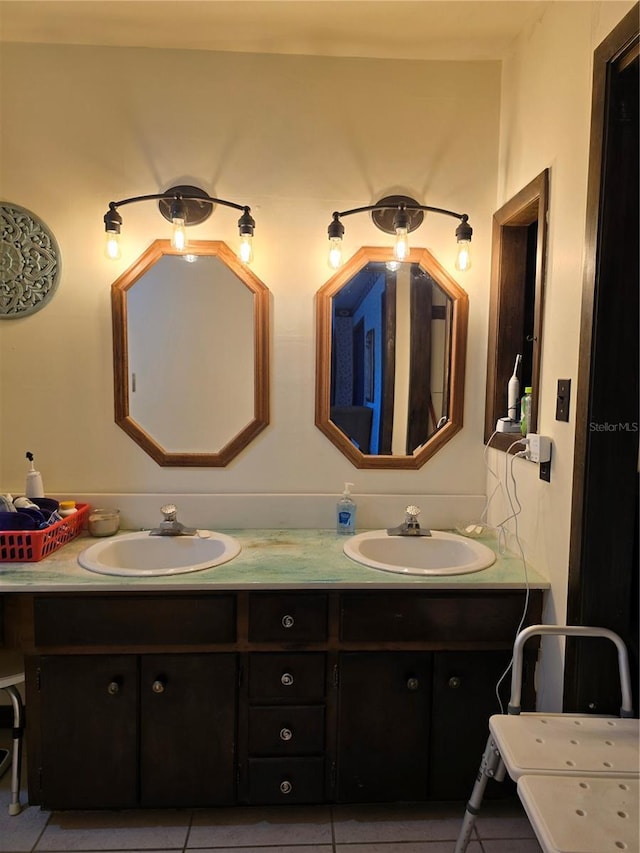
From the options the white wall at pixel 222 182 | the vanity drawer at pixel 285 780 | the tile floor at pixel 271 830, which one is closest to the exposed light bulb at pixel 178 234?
the white wall at pixel 222 182

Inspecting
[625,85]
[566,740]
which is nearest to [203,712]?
[566,740]

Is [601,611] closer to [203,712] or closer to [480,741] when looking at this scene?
[480,741]

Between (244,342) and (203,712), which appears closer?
(203,712)

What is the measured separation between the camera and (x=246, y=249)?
177 centimetres

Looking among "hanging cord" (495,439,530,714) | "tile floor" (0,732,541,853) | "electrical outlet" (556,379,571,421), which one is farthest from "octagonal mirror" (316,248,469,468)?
"tile floor" (0,732,541,853)

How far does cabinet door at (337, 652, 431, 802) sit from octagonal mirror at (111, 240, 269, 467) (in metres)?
0.87

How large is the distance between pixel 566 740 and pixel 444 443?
101cm

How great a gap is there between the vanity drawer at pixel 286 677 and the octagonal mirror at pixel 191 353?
724 mm

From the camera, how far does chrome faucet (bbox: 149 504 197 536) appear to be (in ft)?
5.66

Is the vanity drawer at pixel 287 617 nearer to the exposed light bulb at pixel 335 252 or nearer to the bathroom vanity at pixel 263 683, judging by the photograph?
the bathroom vanity at pixel 263 683

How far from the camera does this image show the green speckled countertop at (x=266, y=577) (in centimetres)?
138

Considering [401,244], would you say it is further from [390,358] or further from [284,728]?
[284,728]

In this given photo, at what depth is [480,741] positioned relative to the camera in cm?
147

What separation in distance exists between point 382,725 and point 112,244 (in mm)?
1770
